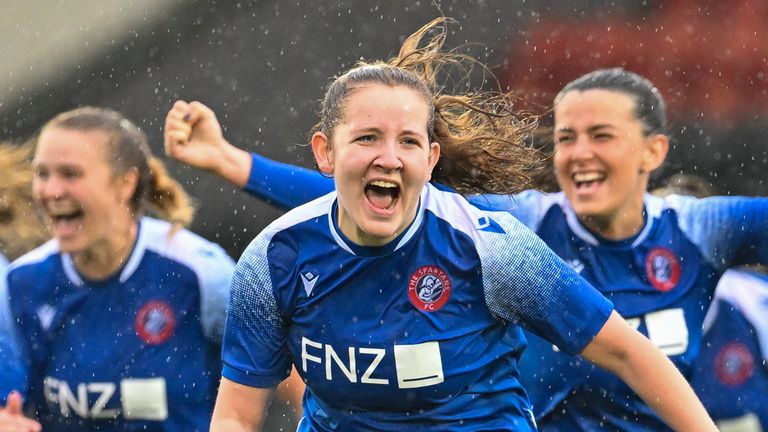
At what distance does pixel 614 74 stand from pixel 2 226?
2336 millimetres

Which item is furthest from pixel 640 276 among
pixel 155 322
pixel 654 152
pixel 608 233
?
pixel 155 322

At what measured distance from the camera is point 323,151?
3.99 meters

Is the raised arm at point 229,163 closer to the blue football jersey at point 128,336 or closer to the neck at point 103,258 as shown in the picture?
the blue football jersey at point 128,336

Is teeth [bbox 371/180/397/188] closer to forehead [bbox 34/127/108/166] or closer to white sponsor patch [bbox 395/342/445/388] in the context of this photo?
white sponsor patch [bbox 395/342/445/388]

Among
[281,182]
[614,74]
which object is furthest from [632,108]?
[281,182]

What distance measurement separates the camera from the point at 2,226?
5789mm

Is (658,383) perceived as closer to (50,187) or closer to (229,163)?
(229,163)

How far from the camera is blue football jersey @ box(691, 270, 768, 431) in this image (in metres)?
5.27

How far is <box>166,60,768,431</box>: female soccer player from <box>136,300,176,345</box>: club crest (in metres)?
0.54

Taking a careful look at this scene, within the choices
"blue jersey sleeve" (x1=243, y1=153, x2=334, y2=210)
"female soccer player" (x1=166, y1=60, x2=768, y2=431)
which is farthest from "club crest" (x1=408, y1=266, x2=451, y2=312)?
"blue jersey sleeve" (x1=243, y1=153, x2=334, y2=210)

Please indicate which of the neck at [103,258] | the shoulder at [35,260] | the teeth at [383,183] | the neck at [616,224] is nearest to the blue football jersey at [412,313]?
the teeth at [383,183]

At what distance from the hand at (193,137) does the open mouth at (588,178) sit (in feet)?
3.82

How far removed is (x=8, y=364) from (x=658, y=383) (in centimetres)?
242

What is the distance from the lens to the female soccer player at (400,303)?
368 cm
